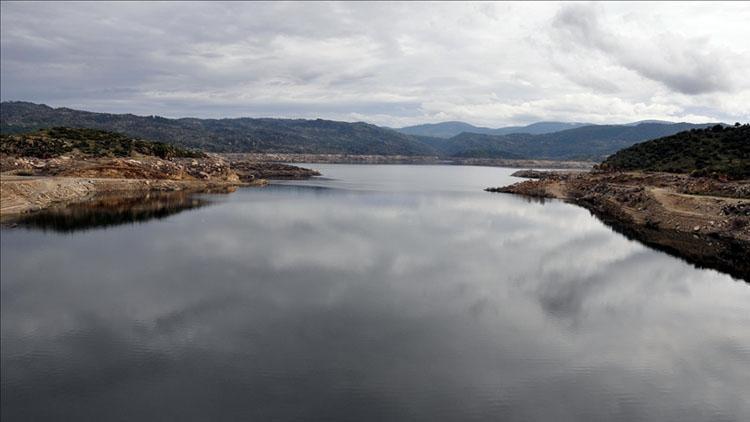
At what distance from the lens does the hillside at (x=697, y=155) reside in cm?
6662

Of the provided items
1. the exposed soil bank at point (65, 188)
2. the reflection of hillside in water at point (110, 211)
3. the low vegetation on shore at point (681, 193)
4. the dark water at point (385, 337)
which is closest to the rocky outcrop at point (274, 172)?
the exposed soil bank at point (65, 188)

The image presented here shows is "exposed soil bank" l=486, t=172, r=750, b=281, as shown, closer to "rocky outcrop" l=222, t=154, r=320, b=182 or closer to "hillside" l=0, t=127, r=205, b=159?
"rocky outcrop" l=222, t=154, r=320, b=182


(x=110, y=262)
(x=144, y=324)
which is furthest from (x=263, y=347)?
(x=110, y=262)

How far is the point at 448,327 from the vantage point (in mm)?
21016

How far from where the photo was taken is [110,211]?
52562 millimetres

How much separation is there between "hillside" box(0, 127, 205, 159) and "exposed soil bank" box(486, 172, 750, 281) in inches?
3038

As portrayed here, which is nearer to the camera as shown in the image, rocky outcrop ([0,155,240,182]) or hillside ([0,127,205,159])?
rocky outcrop ([0,155,240,182])

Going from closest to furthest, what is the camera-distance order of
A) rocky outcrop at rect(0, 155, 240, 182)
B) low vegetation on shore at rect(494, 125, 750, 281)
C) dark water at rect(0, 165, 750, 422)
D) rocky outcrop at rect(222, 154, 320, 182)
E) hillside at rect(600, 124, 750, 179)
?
dark water at rect(0, 165, 750, 422), low vegetation on shore at rect(494, 125, 750, 281), hillside at rect(600, 124, 750, 179), rocky outcrop at rect(0, 155, 240, 182), rocky outcrop at rect(222, 154, 320, 182)

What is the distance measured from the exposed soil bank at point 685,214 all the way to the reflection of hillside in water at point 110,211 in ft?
163

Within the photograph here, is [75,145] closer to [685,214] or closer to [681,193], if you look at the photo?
[685,214]

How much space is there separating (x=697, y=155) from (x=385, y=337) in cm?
7886

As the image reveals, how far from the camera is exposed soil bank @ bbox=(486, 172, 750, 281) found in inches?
1570

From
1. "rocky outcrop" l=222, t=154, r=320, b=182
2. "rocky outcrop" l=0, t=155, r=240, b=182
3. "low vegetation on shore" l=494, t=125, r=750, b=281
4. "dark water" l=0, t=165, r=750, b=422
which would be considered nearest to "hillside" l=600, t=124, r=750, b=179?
"low vegetation on shore" l=494, t=125, r=750, b=281

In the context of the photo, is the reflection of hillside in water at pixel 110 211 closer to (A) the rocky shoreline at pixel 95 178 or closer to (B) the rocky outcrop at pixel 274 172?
(A) the rocky shoreline at pixel 95 178
